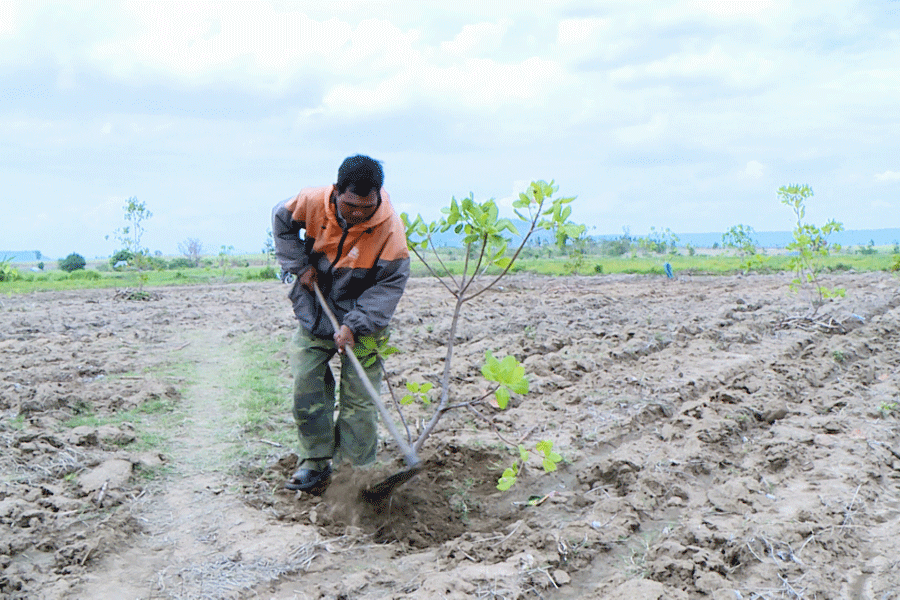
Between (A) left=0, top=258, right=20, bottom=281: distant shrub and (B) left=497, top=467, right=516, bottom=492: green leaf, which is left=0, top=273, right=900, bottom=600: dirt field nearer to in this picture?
(B) left=497, top=467, right=516, bottom=492: green leaf

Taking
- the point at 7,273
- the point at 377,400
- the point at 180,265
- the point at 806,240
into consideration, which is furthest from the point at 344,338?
the point at 180,265

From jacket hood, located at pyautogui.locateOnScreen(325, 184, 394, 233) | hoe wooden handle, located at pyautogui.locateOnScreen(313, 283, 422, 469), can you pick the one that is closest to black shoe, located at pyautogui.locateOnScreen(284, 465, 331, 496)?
hoe wooden handle, located at pyautogui.locateOnScreen(313, 283, 422, 469)

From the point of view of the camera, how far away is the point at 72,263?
36719 mm

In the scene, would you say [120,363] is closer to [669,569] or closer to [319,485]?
[319,485]

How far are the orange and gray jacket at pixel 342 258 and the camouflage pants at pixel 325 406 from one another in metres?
0.14

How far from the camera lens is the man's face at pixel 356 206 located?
10.6ft

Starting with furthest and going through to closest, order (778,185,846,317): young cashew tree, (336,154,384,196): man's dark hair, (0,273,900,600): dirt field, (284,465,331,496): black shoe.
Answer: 1. (778,185,846,317): young cashew tree
2. (284,465,331,496): black shoe
3. (336,154,384,196): man's dark hair
4. (0,273,900,600): dirt field

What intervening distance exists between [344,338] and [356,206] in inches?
26.3

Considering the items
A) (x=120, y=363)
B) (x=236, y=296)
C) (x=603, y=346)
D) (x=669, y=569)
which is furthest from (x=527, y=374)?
(x=236, y=296)

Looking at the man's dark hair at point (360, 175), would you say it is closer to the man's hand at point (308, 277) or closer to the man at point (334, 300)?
the man at point (334, 300)

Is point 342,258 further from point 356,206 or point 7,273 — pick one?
point 7,273

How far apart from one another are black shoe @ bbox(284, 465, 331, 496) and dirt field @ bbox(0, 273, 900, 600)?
0.33 ft

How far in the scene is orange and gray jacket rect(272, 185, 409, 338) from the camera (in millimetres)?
3457

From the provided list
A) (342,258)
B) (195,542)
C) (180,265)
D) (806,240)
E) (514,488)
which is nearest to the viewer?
(195,542)
